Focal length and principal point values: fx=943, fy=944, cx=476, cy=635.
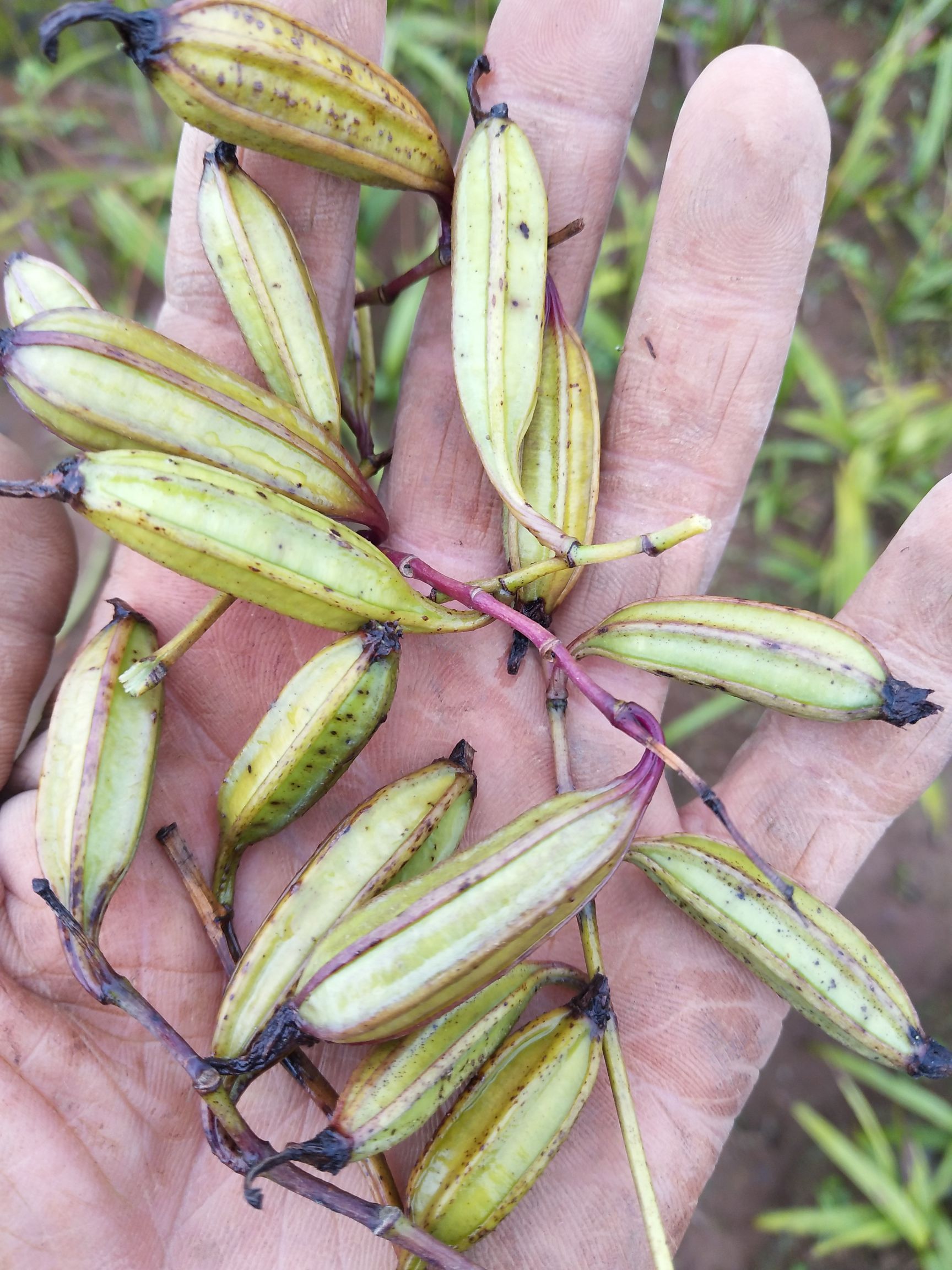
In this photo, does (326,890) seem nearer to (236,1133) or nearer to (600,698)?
(236,1133)

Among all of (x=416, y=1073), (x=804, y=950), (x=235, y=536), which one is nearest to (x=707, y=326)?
(x=235, y=536)

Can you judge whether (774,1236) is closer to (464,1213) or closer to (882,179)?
(464,1213)

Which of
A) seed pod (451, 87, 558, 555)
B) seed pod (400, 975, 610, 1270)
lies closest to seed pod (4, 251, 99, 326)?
seed pod (451, 87, 558, 555)

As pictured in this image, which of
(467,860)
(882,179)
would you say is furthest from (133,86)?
(467,860)

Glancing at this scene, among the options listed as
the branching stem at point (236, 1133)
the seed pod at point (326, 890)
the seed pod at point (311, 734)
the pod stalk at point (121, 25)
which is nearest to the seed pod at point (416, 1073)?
the branching stem at point (236, 1133)

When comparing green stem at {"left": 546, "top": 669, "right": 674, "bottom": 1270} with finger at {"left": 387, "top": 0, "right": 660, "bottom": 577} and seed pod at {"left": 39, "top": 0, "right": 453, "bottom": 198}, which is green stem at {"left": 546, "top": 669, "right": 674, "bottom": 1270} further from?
seed pod at {"left": 39, "top": 0, "right": 453, "bottom": 198}

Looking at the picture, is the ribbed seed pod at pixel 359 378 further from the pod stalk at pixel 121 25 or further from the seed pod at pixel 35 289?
the pod stalk at pixel 121 25

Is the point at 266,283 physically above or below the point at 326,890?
above
